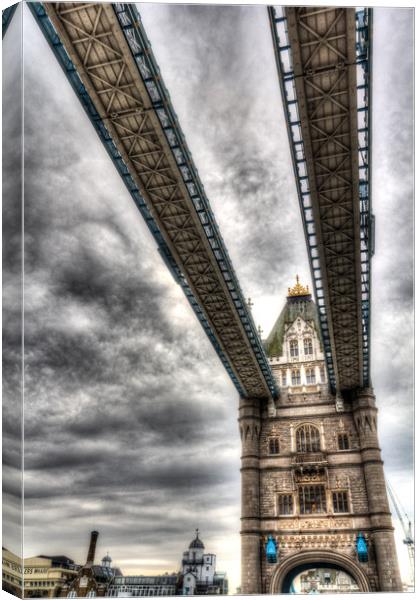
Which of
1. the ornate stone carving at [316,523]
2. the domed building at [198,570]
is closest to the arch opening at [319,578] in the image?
the ornate stone carving at [316,523]

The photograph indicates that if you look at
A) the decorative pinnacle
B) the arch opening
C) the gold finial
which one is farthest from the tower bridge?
the decorative pinnacle

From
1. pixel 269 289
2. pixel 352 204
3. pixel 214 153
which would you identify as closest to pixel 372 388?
pixel 269 289

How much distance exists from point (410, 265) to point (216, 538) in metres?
21.4

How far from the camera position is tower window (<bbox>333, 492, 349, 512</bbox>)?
37.3 metres

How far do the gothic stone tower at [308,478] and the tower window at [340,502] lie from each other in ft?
0.21

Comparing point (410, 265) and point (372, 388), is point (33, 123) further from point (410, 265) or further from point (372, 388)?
point (372, 388)

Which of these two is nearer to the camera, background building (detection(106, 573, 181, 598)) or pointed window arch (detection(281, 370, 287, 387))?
background building (detection(106, 573, 181, 598))

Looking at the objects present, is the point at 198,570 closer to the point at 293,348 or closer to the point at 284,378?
the point at 284,378

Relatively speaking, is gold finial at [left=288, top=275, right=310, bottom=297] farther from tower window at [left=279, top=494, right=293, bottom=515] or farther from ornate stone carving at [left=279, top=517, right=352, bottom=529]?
ornate stone carving at [left=279, top=517, right=352, bottom=529]

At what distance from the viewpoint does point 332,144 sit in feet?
76.4

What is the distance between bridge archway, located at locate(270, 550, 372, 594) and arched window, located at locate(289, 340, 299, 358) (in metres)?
13.7

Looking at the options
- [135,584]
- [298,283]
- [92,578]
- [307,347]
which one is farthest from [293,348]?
[92,578]

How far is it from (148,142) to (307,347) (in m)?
23.2

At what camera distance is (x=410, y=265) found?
25906mm
